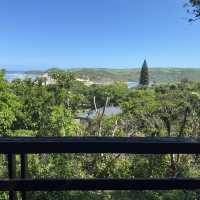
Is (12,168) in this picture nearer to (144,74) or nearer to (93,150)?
(93,150)

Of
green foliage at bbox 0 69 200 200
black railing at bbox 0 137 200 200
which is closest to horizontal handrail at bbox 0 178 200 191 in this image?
black railing at bbox 0 137 200 200

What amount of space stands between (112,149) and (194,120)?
1137 centimetres

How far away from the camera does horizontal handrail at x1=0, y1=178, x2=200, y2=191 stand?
2.34 meters

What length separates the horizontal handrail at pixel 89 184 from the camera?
2.34 m

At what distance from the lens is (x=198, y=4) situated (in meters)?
8.07

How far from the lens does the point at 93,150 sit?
2.28m

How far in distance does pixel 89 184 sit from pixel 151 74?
443ft

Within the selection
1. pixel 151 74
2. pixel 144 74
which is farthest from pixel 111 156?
pixel 151 74

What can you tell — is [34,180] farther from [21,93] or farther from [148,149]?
[21,93]

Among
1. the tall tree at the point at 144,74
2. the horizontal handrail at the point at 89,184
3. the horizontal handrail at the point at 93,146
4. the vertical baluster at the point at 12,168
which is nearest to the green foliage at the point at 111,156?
the horizontal handrail at the point at 89,184

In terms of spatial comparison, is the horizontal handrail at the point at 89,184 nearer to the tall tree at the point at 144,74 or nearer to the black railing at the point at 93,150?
the black railing at the point at 93,150

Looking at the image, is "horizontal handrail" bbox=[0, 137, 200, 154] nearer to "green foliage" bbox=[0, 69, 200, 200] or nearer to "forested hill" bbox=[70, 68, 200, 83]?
"green foliage" bbox=[0, 69, 200, 200]

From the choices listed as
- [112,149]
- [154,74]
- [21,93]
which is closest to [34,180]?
[112,149]

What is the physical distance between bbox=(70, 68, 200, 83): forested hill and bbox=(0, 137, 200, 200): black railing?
307ft
